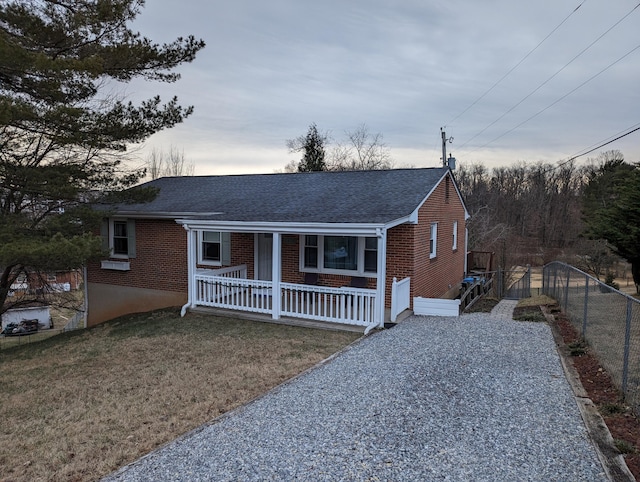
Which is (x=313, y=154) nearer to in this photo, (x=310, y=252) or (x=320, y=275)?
(x=310, y=252)

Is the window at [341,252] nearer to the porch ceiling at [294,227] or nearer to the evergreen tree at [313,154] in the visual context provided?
the porch ceiling at [294,227]

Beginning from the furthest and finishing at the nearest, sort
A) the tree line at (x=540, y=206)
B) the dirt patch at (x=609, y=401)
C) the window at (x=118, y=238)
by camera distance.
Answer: the tree line at (x=540, y=206) < the window at (x=118, y=238) < the dirt patch at (x=609, y=401)

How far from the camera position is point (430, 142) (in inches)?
1367

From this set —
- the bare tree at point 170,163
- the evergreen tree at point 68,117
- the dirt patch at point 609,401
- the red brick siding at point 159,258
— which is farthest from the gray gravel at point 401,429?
the bare tree at point 170,163

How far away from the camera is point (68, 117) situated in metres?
9.84

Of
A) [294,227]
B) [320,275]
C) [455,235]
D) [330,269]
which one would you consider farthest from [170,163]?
[294,227]

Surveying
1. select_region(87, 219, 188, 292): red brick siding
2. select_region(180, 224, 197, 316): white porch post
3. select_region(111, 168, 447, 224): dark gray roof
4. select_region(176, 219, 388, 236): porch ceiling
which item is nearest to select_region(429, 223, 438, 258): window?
select_region(111, 168, 447, 224): dark gray roof

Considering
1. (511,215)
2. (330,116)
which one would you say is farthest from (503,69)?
(511,215)

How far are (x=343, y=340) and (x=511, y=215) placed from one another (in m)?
44.1

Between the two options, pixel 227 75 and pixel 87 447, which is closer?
pixel 87 447

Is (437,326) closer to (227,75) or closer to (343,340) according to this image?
(343,340)

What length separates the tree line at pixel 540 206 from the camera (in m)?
31.7

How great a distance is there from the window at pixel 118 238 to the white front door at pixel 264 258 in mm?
4474

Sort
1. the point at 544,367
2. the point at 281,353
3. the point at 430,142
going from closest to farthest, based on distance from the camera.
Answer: the point at 544,367 < the point at 281,353 < the point at 430,142
